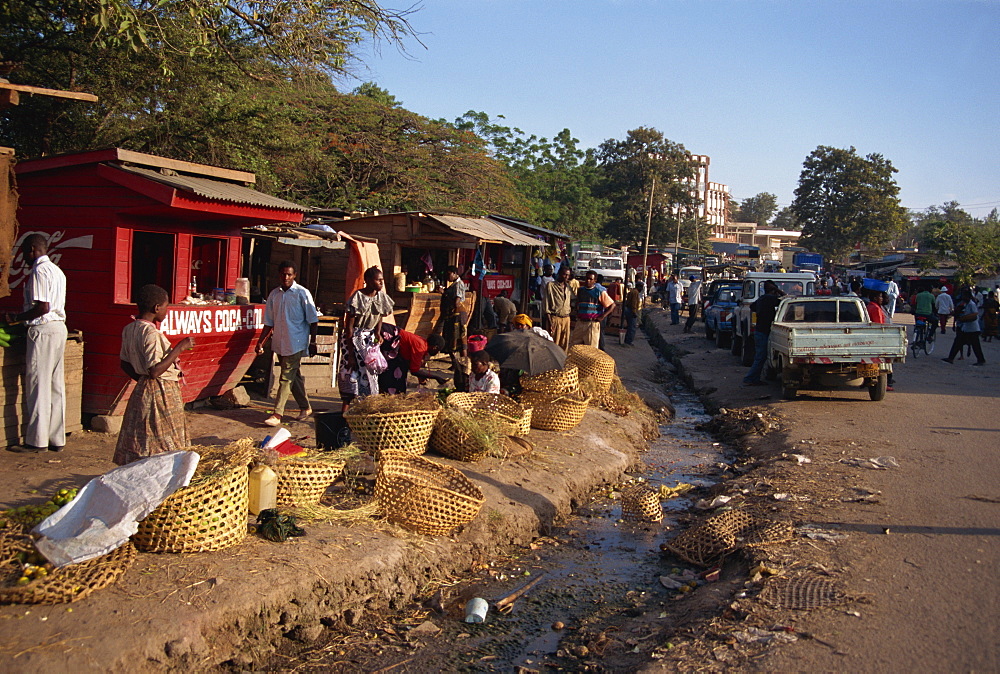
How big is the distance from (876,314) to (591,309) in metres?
5.17

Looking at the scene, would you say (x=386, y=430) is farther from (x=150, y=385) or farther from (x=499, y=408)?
(x=150, y=385)

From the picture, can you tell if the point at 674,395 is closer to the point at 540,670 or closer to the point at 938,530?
the point at 938,530

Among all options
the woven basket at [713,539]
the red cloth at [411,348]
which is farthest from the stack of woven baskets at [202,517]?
the red cloth at [411,348]

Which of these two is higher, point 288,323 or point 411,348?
point 288,323

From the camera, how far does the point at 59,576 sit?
173 inches

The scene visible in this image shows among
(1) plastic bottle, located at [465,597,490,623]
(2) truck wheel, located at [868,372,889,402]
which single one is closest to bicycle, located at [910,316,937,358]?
(2) truck wheel, located at [868,372,889,402]

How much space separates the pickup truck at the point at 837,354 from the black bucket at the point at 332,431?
25.8ft

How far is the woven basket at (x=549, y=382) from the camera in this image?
383 inches

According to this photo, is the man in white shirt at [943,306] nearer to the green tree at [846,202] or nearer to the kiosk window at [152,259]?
the kiosk window at [152,259]

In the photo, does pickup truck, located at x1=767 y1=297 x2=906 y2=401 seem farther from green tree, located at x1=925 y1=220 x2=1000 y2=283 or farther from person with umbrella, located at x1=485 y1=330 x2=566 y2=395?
green tree, located at x1=925 y1=220 x2=1000 y2=283

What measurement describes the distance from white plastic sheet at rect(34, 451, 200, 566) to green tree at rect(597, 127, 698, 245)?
59.2 metres

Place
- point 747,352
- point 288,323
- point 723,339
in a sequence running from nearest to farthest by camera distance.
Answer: point 288,323
point 747,352
point 723,339

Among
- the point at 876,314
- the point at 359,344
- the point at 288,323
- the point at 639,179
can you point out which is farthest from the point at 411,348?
the point at 639,179

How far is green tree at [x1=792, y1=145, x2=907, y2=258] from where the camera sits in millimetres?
70625
